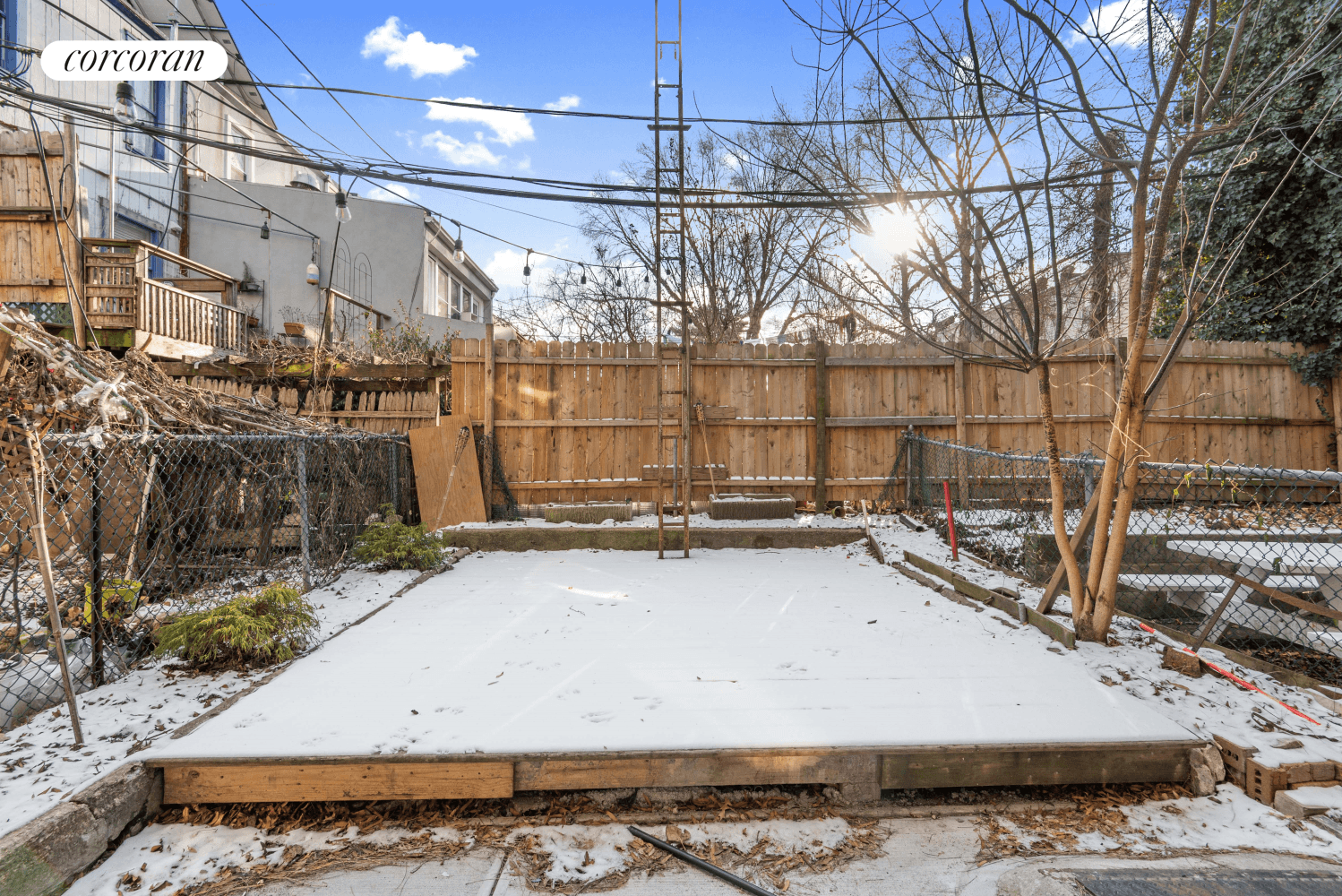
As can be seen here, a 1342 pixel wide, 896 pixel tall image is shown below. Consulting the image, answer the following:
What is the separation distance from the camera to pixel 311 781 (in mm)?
2189

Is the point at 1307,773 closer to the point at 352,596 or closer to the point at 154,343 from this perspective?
the point at 352,596

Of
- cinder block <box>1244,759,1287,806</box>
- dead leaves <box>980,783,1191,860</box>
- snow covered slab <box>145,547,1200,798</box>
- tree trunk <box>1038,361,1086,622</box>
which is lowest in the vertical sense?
dead leaves <box>980,783,1191,860</box>

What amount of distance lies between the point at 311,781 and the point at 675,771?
1.33 meters

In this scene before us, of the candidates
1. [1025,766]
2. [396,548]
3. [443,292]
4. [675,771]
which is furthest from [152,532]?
[443,292]

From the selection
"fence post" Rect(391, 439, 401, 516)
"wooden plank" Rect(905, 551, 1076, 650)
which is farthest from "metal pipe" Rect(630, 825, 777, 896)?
"fence post" Rect(391, 439, 401, 516)

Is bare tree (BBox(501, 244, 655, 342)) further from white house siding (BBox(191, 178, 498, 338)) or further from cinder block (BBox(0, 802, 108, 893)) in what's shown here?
cinder block (BBox(0, 802, 108, 893))

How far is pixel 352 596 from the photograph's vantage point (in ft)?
15.3

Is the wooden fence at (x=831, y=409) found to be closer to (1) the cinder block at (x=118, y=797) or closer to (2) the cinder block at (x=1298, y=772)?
(1) the cinder block at (x=118, y=797)

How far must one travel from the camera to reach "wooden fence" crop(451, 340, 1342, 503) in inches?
308

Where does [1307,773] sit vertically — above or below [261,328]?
below

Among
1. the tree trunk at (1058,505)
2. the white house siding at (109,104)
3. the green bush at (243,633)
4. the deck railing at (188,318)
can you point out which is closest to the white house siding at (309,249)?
the white house siding at (109,104)

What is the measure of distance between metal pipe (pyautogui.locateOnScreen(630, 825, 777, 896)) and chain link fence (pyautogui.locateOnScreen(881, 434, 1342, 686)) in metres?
2.65

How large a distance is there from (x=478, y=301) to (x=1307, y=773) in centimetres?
2287

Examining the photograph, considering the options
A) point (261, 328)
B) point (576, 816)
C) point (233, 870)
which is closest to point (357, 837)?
point (233, 870)
